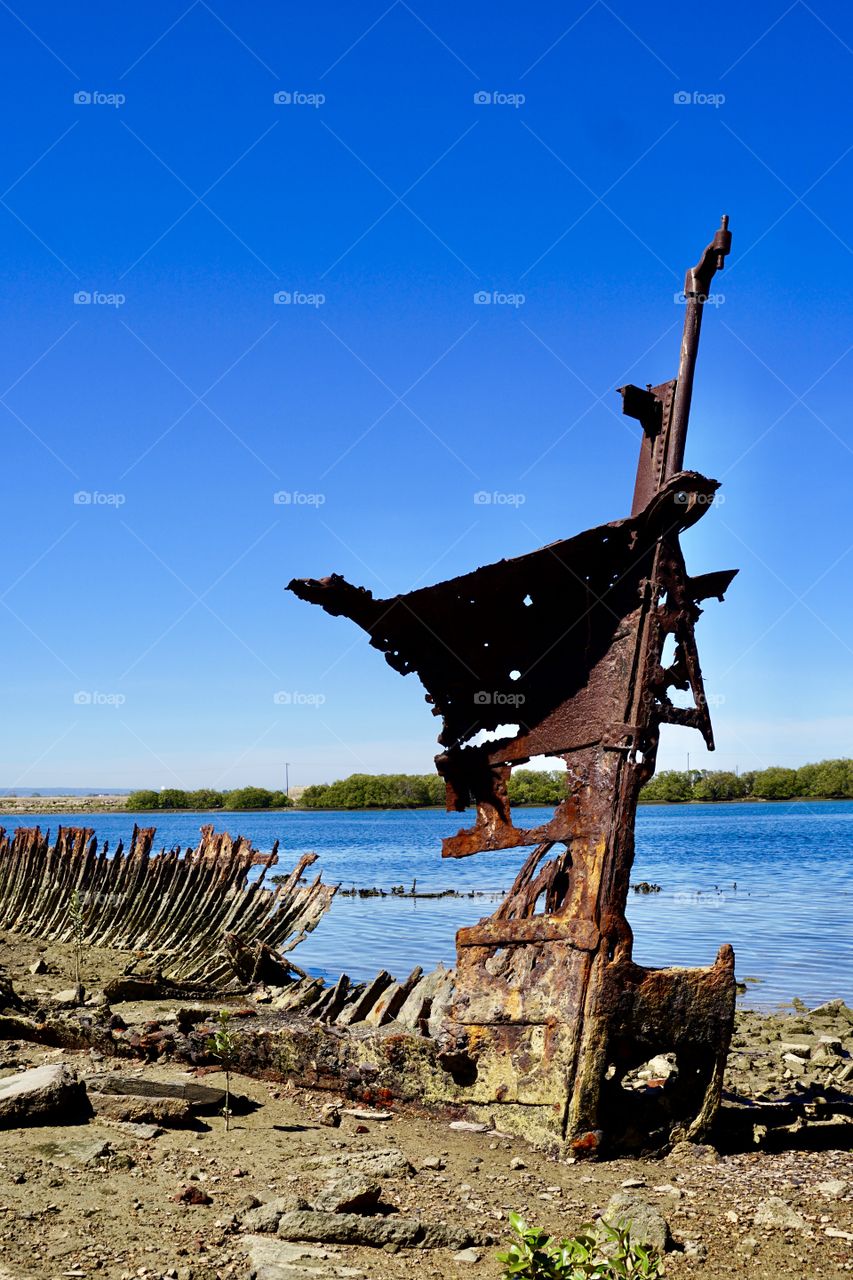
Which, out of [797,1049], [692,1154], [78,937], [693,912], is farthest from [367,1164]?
[693,912]

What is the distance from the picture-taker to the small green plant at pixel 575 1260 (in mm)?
3902

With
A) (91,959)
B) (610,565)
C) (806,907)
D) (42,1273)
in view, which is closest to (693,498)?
(610,565)

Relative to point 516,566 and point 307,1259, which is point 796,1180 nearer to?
point 307,1259

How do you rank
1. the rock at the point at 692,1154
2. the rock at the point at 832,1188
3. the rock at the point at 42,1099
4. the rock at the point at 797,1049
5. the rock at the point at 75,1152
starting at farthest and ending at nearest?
the rock at the point at 797,1049 < the rock at the point at 692,1154 < the rock at the point at 42,1099 < the rock at the point at 832,1188 < the rock at the point at 75,1152

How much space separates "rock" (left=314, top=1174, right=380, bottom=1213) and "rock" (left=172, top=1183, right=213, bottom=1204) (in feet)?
1.74

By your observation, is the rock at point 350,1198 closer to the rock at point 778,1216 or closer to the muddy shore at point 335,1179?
the muddy shore at point 335,1179

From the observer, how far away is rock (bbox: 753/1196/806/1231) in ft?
16.4

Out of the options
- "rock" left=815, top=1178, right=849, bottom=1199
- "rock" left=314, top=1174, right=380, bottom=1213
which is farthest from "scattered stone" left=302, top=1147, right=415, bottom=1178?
"rock" left=815, top=1178, right=849, bottom=1199

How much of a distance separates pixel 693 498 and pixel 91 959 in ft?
33.7

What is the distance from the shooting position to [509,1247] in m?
4.56

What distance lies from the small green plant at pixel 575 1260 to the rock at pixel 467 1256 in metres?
0.24

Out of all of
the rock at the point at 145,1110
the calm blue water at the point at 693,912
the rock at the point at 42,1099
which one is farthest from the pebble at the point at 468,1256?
the calm blue water at the point at 693,912

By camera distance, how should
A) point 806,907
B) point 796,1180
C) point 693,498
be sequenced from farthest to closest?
point 806,907 → point 693,498 → point 796,1180

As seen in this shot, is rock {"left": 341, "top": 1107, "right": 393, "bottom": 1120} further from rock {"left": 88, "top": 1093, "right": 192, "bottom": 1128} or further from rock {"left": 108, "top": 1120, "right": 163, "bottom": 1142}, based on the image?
rock {"left": 108, "top": 1120, "right": 163, "bottom": 1142}
